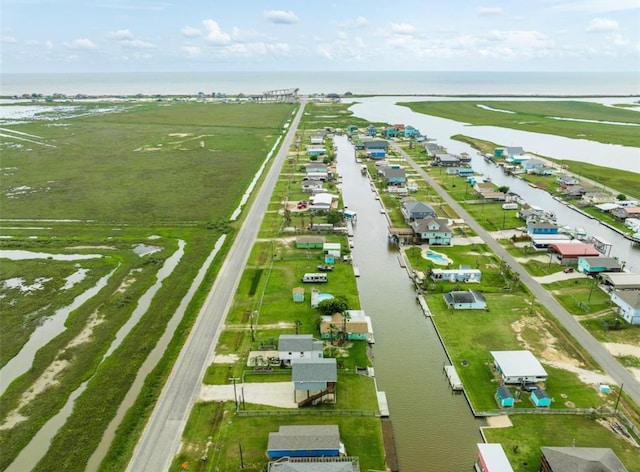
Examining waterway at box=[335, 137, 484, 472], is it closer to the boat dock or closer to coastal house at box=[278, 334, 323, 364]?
the boat dock

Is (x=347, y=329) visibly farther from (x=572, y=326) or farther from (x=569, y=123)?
(x=569, y=123)

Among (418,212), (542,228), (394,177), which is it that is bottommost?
(542,228)

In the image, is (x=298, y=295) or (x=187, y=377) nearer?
(x=187, y=377)

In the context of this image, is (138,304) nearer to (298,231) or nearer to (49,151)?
(298,231)

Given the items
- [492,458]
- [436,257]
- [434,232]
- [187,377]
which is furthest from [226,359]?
[434,232]

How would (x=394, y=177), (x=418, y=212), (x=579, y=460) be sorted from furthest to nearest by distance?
(x=394, y=177) → (x=418, y=212) → (x=579, y=460)

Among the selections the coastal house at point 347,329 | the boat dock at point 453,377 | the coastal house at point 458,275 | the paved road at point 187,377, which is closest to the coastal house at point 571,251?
the coastal house at point 458,275

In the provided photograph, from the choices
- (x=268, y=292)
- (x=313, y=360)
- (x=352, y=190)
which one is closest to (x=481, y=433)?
A: (x=313, y=360)
